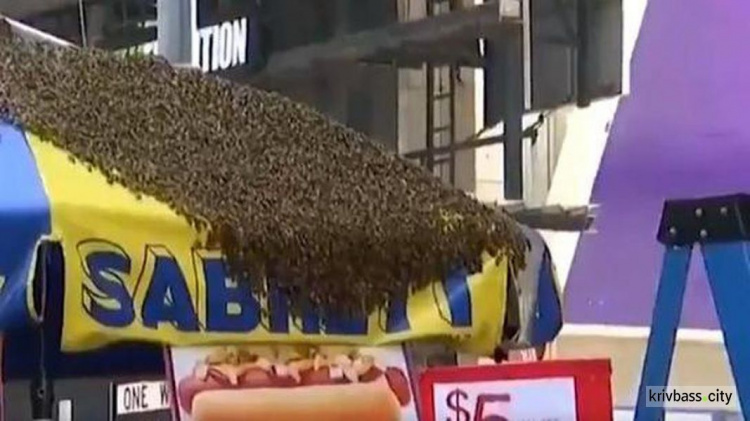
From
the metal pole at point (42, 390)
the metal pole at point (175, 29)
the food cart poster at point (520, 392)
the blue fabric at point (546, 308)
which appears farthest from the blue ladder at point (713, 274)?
the metal pole at point (175, 29)

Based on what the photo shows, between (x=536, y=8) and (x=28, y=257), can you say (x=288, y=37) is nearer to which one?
(x=536, y=8)

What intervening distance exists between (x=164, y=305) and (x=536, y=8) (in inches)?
234

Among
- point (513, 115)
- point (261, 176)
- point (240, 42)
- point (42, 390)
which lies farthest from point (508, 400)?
point (240, 42)

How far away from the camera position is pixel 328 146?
5.25m

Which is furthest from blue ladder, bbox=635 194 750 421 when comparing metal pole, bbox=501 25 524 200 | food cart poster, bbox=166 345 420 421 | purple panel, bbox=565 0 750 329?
metal pole, bbox=501 25 524 200

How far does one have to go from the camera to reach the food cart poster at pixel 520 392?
5070mm

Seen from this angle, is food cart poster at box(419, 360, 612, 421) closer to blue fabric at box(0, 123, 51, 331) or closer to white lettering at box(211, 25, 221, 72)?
blue fabric at box(0, 123, 51, 331)

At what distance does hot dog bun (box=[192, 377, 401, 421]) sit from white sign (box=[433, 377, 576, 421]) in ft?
1.31

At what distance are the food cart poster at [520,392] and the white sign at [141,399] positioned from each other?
2.42m

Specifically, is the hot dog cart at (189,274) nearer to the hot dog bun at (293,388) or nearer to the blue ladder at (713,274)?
the hot dog bun at (293,388)

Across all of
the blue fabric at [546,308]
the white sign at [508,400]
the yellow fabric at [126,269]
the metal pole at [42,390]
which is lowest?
the white sign at [508,400]

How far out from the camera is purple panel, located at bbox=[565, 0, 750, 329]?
9133mm

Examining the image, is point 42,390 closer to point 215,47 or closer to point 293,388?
point 293,388

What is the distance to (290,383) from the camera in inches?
183
